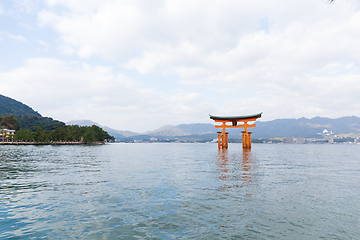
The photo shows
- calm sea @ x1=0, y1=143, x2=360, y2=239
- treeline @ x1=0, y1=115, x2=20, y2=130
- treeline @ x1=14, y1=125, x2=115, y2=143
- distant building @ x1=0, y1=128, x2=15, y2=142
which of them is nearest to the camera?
calm sea @ x1=0, y1=143, x2=360, y2=239

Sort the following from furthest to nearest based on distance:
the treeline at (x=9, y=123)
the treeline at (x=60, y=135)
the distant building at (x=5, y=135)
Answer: the treeline at (x=9, y=123)
the distant building at (x=5, y=135)
the treeline at (x=60, y=135)

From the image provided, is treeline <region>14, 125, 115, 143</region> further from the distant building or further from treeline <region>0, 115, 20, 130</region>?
treeline <region>0, 115, 20, 130</region>

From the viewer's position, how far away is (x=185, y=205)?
1105 cm

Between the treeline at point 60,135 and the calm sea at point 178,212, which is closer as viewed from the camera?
the calm sea at point 178,212

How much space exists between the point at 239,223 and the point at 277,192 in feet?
22.8

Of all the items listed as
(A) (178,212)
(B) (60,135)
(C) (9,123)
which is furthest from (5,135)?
(A) (178,212)

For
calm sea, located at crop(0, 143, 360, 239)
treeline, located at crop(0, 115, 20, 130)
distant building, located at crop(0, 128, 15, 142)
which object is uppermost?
treeline, located at crop(0, 115, 20, 130)

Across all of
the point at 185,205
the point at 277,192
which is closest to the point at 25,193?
the point at 185,205

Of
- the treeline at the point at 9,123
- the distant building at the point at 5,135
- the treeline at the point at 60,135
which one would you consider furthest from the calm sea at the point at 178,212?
the treeline at the point at 9,123

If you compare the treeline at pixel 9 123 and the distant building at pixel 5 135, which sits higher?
the treeline at pixel 9 123

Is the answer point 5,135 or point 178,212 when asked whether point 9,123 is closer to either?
point 5,135

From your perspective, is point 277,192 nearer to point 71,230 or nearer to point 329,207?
point 329,207

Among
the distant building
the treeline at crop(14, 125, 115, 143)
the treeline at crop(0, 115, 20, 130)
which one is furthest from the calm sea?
the treeline at crop(0, 115, 20, 130)

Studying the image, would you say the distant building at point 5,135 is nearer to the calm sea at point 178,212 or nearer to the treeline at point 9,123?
the treeline at point 9,123
